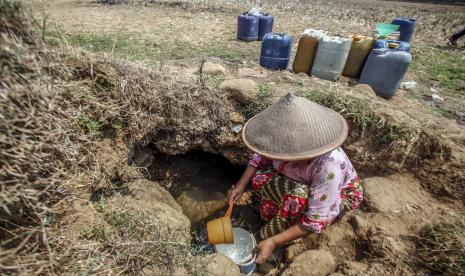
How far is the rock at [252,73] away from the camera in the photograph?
380 cm

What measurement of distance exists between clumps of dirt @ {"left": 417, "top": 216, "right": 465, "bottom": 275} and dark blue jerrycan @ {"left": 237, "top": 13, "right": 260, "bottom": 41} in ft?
17.1

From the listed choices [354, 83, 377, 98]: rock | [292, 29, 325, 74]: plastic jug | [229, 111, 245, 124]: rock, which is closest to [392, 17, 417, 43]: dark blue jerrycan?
[292, 29, 325, 74]: plastic jug

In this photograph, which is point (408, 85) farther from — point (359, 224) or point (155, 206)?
point (155, 206)

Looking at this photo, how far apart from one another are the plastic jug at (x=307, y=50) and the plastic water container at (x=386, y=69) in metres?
0.81

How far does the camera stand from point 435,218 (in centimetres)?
212

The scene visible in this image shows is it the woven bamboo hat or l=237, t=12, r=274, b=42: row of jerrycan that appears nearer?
the woven bamboo hat

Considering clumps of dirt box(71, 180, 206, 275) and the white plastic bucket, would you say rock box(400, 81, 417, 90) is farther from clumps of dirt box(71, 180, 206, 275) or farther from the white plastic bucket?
clumps of dirt box(71, 180, 206, 275)

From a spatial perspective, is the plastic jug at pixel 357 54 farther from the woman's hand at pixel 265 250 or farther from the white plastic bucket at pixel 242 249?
the woman's hand at pixel 265 250

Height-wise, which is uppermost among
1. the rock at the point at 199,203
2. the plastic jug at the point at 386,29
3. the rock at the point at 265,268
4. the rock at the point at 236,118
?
the plastic jug at the point at 386,29

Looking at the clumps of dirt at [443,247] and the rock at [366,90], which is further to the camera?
the rock at [366,90]

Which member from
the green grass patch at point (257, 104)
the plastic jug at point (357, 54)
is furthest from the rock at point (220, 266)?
the plastic jug at point (357, 54)

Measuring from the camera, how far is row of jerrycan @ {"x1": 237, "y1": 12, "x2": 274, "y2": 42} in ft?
19.7

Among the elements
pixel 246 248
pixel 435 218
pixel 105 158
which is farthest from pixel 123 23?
pixel 435 218

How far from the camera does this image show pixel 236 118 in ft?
9.46
